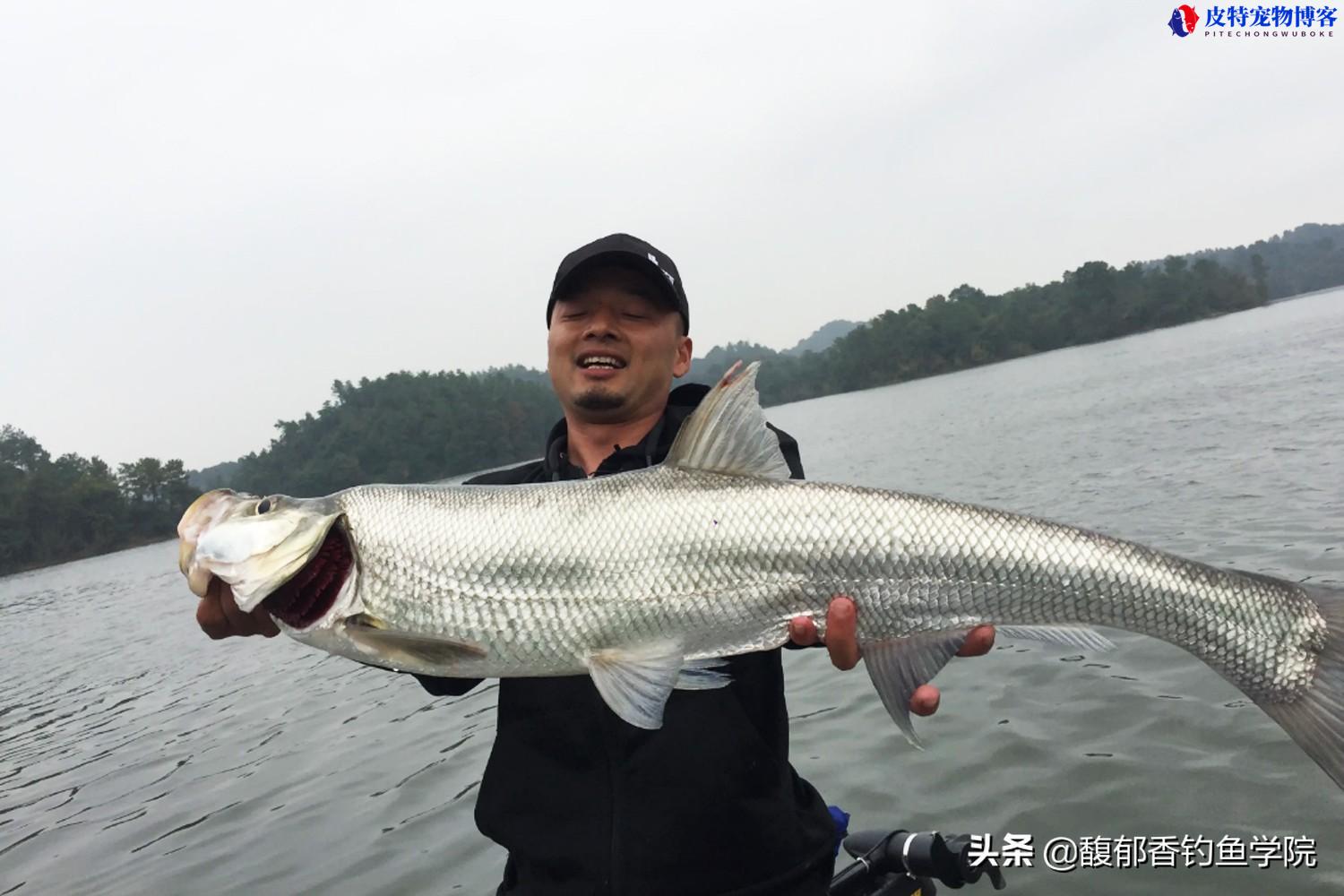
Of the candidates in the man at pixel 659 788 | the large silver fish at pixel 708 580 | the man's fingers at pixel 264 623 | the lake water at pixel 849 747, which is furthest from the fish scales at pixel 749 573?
the lake water at pixel 849 747

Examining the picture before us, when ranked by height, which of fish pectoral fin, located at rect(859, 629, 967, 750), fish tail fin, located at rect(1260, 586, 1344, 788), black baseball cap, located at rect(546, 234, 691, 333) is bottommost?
fish tail fin, located at rect(1260, 586, 1344, 788)

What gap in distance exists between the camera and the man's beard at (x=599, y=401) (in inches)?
135

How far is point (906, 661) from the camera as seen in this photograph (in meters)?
2.82

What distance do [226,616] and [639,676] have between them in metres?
1.56

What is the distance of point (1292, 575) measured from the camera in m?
8.38

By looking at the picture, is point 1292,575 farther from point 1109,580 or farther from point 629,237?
point 629,237

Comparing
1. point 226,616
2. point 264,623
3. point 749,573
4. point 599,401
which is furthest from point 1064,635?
point 226,616

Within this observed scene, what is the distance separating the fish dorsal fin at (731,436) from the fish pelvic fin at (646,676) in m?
0.66

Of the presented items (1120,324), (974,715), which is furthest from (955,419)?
(1120,324)

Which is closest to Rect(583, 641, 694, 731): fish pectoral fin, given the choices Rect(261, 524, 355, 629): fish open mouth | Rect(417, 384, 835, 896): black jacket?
Rect(417, 384, 835, 896): black jacket

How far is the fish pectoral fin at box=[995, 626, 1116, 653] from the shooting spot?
2.61 metres

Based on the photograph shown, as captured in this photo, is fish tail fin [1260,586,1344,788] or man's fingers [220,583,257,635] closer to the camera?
fish tail fin [1260,586,1344,788]

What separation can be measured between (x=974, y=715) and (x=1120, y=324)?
108 meters

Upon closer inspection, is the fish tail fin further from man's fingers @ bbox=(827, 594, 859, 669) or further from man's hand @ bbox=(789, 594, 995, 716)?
man's fingers @ bbox=(827, 594, 859, 669)
